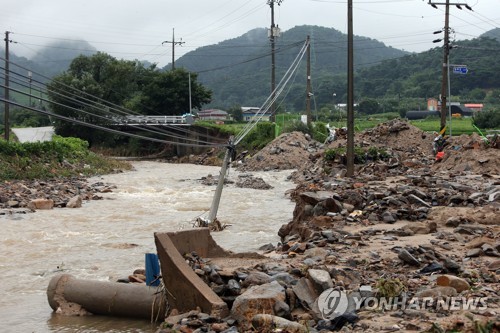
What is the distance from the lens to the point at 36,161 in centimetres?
3094

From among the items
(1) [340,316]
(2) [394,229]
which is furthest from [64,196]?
(1) [340,316]

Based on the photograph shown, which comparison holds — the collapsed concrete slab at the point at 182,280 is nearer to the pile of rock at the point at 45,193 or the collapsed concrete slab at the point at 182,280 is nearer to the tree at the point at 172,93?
the pile of rock at the point at 45,193

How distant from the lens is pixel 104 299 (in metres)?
8.73

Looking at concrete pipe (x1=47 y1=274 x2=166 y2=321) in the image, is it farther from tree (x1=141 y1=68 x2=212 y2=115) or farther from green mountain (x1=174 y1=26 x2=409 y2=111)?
green mountain (x1=174 y1=26 x2=409 y2=111)

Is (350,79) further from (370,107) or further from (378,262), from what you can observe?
(370,107)

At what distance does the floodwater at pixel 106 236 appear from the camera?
9078mm

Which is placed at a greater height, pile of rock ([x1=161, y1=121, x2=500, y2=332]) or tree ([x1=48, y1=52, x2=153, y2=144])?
tree ([x1=48, y1=52, x2=153, y2=144])

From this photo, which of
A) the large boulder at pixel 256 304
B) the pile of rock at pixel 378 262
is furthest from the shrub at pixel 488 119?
the large boulder at pixel 256 304

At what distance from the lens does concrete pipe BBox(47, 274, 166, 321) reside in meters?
8.41

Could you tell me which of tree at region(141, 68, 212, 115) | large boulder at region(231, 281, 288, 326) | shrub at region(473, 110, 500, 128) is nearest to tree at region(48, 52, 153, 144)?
tree at region(141, 68, 212, 115)

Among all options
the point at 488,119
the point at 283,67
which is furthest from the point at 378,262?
the point at 283,67

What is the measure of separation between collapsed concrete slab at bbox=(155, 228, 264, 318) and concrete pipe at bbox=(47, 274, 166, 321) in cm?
47

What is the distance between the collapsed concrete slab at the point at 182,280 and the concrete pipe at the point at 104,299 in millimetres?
468

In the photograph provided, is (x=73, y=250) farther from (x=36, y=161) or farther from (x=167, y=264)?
(x=36, y=161)
